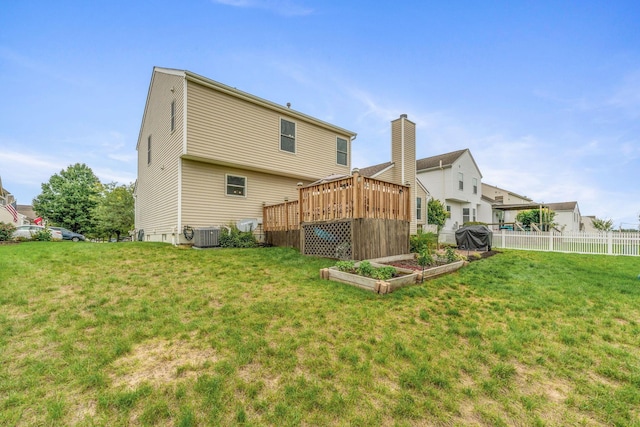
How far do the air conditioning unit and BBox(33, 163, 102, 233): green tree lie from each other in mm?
25269

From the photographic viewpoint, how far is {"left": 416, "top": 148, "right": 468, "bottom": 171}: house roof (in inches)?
806

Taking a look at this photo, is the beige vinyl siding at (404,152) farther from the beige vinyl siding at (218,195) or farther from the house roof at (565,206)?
the house roof at (565,206)

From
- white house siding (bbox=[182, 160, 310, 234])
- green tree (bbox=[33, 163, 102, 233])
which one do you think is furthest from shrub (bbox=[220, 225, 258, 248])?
green tree (bbox=[33, 163, 102, 233])

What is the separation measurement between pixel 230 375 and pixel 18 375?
2.07 m

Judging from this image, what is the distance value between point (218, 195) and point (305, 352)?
878cm

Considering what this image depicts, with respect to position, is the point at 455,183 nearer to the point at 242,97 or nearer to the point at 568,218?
the point at 242,97

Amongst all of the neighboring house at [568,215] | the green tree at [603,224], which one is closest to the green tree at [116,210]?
the neighboring house at [568,215]

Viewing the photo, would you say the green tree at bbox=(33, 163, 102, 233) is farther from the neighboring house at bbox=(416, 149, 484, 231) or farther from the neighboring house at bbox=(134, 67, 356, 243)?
the neighboring house at bbox=(416, 149, 484, 231)

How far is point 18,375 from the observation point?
2.51 metres

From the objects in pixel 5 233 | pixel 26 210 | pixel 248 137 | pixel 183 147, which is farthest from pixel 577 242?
pixel 26 210

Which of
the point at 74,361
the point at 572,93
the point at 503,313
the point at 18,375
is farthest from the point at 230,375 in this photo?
the point at 572,93

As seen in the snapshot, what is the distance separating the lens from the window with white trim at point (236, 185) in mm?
10780

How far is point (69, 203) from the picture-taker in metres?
27.9

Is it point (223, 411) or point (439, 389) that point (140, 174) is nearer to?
point (223, 411)
